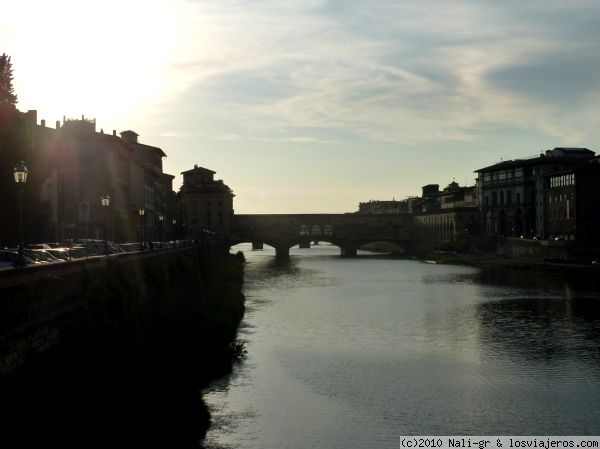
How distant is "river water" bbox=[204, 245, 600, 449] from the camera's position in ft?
80.2

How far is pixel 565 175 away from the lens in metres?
108

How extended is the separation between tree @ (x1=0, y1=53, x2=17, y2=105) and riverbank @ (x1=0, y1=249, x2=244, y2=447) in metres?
14.7

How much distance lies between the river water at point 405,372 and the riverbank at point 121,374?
1.44 metres

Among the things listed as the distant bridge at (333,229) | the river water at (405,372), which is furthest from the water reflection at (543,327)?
the distant bridge at (333,229)

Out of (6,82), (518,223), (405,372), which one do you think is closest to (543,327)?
(405,372)

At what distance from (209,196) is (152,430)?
136m

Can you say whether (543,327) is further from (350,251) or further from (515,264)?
(350,251)

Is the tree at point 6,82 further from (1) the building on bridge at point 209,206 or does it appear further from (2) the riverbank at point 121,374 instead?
(1) the building on bridge at point 209,206

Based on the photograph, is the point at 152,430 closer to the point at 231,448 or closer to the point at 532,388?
the point at 231,448

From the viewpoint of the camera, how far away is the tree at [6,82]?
4325 cm

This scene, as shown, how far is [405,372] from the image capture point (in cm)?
3256

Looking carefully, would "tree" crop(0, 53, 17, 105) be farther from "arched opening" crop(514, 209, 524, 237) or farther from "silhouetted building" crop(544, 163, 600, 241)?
"arched opening" crop(514, 209, 524, 237)

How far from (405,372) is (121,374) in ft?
44.0

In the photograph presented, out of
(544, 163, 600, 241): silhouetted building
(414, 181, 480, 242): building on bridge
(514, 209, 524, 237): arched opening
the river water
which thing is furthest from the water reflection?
→ (414, 181, 480, 242): building on bridge
